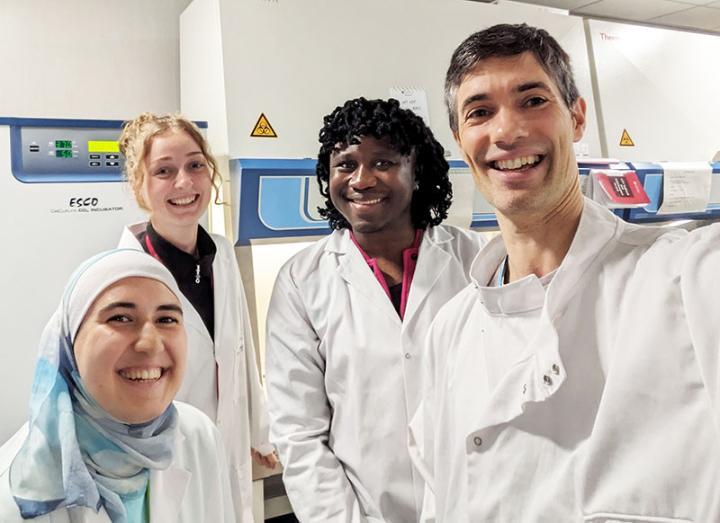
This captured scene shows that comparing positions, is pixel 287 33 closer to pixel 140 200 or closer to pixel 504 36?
pixel 140 200

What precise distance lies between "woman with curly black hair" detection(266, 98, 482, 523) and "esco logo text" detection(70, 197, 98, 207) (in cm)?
72

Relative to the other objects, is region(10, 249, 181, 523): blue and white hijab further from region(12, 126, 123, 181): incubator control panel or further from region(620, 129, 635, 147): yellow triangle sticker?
region(620, 129, 635, 147): yellow triangle sticker

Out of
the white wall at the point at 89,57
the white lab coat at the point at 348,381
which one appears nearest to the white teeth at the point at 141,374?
the white lab coat at the point at 348,381

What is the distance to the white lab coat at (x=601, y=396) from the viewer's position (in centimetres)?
70

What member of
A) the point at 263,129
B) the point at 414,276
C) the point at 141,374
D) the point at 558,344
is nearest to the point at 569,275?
the point at 558,344

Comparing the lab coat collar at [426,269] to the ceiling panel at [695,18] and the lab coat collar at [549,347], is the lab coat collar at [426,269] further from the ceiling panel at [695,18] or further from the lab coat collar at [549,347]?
the ceiling panel at [695,18]

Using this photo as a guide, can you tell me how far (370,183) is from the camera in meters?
1.40

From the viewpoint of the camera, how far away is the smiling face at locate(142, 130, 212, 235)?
1.67 m

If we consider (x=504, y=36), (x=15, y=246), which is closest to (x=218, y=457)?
(x=15, y=246)

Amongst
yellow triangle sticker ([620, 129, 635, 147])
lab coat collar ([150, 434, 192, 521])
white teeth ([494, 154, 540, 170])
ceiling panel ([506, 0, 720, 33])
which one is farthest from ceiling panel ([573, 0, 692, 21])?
lab coat collar ([150, 434, 192, 521])

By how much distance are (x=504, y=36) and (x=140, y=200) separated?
1.22 meters

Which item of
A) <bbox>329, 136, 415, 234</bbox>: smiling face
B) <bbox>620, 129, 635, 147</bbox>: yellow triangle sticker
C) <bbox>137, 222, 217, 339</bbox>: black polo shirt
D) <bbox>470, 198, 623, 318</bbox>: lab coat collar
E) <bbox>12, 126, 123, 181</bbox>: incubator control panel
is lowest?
<bbox>470, 198, 623, 318</bbox>: lab coat collar

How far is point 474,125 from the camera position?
0.95 metres

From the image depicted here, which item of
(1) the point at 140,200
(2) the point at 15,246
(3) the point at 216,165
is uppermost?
(3) the point at 216,165
